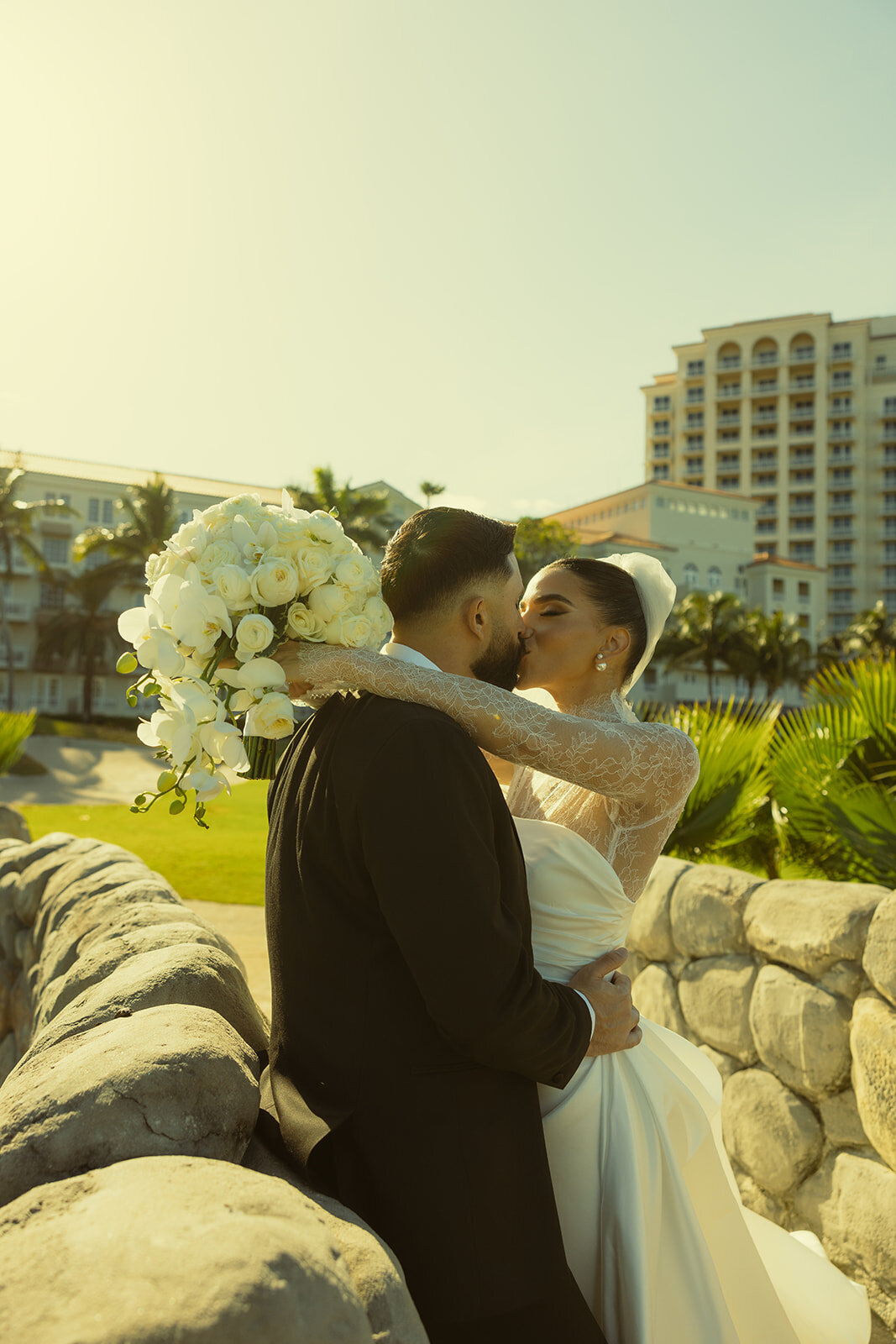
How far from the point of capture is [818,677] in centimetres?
658

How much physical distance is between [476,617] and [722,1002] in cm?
363

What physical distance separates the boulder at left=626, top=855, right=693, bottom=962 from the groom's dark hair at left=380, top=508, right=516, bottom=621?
3.75 meters

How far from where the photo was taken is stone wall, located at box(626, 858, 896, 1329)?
3.90 m

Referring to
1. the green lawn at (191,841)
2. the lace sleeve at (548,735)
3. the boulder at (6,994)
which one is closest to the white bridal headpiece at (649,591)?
the lace sleeve at (548,735)

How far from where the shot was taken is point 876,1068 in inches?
153

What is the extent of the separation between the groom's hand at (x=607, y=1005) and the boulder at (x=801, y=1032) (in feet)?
7.96

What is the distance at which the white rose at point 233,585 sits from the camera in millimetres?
1956

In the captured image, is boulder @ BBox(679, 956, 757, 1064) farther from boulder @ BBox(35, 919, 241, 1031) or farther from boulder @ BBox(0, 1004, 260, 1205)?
boulder @ BBox(0, 1004, 260, 1205)

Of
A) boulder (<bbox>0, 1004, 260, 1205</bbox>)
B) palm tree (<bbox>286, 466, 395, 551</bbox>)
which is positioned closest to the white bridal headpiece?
boulder (<bbox>0, 1004, 260, 1205</bbox>)

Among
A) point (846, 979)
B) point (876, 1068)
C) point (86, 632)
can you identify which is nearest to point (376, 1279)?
point (876, 1068)

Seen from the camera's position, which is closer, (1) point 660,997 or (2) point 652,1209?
(2) point 652,1209

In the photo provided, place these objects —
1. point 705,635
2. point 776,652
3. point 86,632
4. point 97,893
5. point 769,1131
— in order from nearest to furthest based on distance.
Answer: point 97,893 < point 769,1131 < point 86,632 < point 776,652 < point 705,635

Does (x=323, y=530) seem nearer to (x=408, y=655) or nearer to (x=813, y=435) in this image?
(x=408, y=655)

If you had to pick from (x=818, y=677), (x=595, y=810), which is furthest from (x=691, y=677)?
(x=595, y=810)
